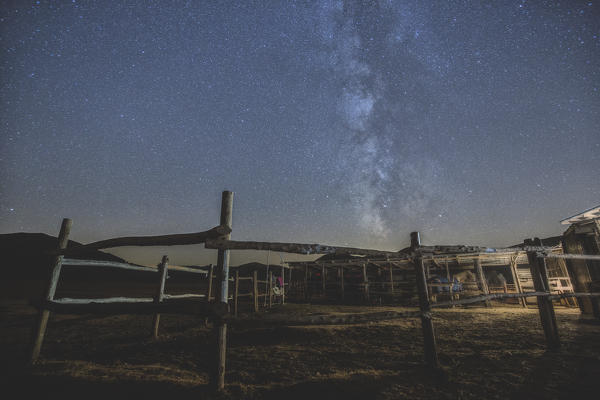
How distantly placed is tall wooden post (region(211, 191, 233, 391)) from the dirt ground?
6.1 inches

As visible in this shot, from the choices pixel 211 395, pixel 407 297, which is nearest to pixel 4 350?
pixel 211 395

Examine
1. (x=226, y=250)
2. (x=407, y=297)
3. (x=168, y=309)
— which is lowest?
(x=407, y=297)

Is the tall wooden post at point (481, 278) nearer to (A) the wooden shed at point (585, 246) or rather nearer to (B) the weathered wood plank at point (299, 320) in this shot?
(A) the wooden shed at point (585, 246)

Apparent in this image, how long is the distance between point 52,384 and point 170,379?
1.14 meters

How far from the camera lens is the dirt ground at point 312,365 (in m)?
2.41

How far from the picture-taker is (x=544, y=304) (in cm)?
404

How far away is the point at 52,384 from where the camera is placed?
2418mm

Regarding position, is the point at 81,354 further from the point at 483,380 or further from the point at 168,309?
the point at 483,380

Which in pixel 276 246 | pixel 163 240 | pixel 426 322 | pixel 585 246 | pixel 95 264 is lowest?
pixel 426 322

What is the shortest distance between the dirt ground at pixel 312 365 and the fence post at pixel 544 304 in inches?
9.0

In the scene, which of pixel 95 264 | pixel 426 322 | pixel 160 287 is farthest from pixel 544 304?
pixel 95 264

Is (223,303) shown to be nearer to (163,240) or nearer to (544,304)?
(163,240)

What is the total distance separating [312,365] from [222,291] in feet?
6.76

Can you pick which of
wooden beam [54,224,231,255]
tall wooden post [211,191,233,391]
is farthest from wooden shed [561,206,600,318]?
wooden beam [54,224,231,255]
